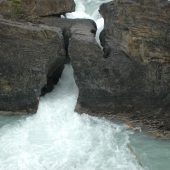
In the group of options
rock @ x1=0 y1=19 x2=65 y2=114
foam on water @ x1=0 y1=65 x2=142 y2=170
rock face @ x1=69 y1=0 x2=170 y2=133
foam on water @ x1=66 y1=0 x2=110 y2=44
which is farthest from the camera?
foam on water @ x1=66 y1=0 x2=110 y2=44

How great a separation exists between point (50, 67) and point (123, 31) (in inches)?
117

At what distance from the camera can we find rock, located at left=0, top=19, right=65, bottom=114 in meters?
18.1

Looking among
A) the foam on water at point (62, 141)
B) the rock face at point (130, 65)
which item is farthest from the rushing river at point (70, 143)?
the rock face at point (130, 65)

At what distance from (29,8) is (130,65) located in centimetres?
461

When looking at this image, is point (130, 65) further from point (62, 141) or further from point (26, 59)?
point (26, 59)

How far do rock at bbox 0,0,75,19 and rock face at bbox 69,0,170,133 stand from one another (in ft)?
7.43

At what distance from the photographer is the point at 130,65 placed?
58.7 feet

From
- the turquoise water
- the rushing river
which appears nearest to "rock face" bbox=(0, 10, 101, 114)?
the rushing river

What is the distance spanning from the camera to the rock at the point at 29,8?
19266mm

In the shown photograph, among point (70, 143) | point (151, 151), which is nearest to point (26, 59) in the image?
point (70, 143)

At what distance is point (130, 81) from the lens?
17984mm

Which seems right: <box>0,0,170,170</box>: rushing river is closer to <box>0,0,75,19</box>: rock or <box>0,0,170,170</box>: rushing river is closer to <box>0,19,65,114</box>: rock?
<box>0,19,65,114</box>: rock

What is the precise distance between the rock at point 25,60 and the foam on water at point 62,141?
0.71 metres

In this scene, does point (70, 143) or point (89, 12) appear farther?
point (89, 12)
